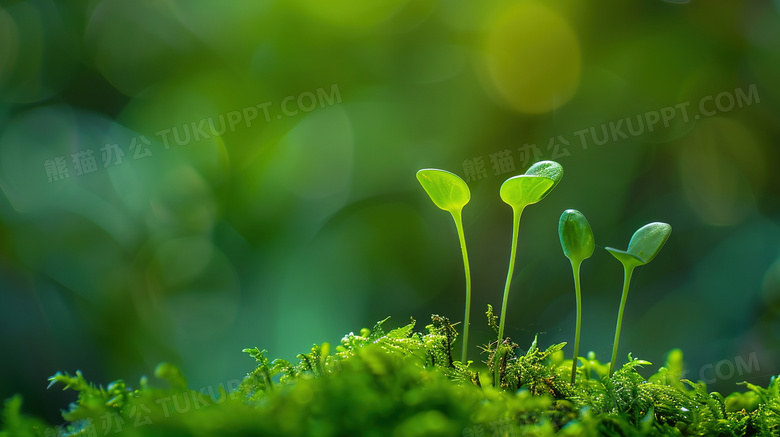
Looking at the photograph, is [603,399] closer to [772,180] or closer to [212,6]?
[772,180]

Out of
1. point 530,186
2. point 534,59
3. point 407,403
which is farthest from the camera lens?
point 534,59

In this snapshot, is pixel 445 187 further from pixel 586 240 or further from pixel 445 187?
pixel 586 240

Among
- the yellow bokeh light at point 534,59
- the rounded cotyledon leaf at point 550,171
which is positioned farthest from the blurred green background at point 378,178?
the rounded cotyledon leaf at point 550,171

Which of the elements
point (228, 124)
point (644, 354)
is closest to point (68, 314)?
point (228, 124)

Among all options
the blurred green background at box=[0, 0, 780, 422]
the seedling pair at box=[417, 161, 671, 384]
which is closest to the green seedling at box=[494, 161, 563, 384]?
the seedling pair at box=[417, 161, 671, 384]

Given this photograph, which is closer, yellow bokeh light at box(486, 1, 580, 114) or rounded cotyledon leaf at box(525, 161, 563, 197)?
rounded cotyledon leaf at box(525, 161, 563, 197)

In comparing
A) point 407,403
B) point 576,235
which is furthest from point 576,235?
point 407,403

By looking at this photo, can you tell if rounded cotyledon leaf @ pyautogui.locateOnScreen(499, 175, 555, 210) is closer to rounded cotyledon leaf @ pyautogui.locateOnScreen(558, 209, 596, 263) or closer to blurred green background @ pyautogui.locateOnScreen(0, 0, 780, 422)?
rounded cotyledon leaf @ pyautogui.locateOnScreen(558, 209, 596, 263)
